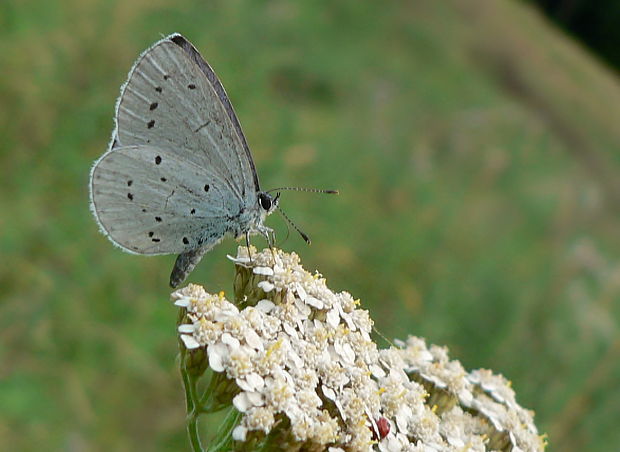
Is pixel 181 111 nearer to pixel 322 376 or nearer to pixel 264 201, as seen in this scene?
pixel 264 201

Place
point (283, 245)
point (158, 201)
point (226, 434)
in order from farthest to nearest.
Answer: point (283, 245) < point (158, 201) < point (226, 434)

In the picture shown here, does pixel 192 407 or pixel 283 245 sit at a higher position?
pixel 192 407

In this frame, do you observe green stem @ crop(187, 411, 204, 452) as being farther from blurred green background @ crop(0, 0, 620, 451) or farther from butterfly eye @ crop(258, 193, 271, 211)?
blurred green background @ crop(0, 0, 620, 451)

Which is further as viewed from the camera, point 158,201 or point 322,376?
point 158,201

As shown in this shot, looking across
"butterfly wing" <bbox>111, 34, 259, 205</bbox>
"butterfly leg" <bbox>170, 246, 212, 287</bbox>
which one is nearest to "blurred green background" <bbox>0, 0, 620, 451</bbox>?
"butterfly leg" <bbox>170, 246, 212, 287</bbox>

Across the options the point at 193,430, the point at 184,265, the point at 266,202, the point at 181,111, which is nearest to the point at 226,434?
the point at 193,430

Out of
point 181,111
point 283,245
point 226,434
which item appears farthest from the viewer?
point 283,245

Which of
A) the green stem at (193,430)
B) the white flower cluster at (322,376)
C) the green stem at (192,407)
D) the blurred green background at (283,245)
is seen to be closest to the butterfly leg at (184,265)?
the white flower cluster at (322,376)

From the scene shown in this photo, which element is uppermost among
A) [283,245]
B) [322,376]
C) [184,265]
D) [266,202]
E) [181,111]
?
[181,111]
